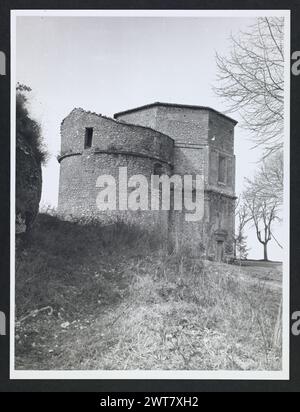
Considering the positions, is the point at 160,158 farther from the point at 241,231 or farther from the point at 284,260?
the point at 284,260

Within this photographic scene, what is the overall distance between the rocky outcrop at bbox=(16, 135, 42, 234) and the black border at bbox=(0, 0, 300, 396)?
36 cm

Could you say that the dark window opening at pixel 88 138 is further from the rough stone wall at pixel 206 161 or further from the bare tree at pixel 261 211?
the bare tree at pixel 261 211

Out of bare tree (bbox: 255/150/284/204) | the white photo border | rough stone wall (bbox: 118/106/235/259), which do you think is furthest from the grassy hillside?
bare tree (bbox: 255/150/284/204)

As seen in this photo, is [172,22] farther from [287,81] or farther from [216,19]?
[287,81]

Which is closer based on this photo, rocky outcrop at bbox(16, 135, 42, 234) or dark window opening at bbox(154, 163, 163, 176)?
rocky outcrop at bbox(16, 135, 42, 234)

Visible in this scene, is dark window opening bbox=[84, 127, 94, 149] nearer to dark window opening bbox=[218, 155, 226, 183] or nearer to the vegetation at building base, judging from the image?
the vegetation at building base

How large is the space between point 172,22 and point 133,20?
0.60m

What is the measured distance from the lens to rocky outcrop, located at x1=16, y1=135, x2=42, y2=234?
6.44 meters

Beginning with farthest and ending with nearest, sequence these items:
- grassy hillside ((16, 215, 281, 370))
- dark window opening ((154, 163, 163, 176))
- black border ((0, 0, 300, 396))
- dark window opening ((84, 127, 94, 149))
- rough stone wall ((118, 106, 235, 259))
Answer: dark window opening ((84, 127, 94, 149)) < dark window opening ((154, 163, 163, 176)) < rough stone wall ((118, 106, 235, 259)) < grassy hillside ((16, 215, 281, 370)) < black border ((0, 0, 300, 396))
